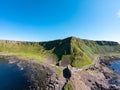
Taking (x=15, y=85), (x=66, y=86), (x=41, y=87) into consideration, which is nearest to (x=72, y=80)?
(x=66, y=86)

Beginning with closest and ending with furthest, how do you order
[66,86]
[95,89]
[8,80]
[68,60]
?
[66,86]
[95,89]
[8,80]
[68,60]

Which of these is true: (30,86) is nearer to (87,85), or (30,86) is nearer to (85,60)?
(87,85)

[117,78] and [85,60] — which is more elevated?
[85,60]


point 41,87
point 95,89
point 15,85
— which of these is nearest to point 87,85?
point 95,89

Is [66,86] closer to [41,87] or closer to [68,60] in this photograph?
[41,87]

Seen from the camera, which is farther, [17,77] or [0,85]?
[17,77]

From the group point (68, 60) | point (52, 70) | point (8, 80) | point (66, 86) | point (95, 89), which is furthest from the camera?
point (68, 60)

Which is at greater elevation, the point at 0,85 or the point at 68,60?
the point at 68,60

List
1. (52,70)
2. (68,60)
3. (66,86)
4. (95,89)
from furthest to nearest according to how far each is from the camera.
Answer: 1. (68,60)
2. (52,70)
3. (95,89)
4. (66,86)

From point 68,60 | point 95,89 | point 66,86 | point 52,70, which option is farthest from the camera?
point 68,60
